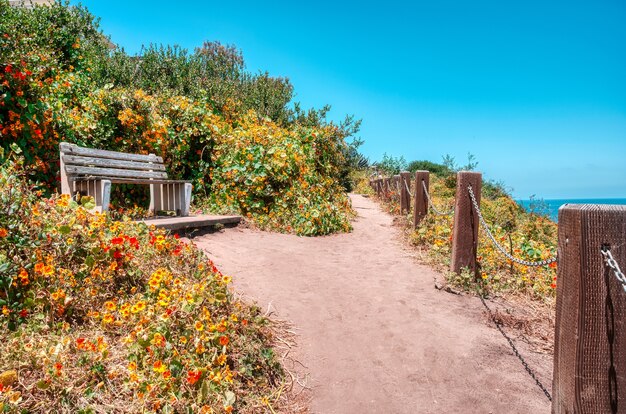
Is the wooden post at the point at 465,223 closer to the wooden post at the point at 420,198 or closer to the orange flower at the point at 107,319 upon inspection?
the wooden post at the point at 420,198

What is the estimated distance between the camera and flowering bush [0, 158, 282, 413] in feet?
8.41

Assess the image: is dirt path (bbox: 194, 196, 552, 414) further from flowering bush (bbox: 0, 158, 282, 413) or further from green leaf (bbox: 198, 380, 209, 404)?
green leaf (bbox: 198, 380, 209, 404)

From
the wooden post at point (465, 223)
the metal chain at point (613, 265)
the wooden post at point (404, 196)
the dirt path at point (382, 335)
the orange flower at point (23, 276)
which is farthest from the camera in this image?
the wooden post at point (404, 196)

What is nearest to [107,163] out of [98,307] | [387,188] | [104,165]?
[104,165]

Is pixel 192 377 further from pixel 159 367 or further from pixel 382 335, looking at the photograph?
pixel 382 335

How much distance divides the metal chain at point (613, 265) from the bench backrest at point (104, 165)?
583 centimetres

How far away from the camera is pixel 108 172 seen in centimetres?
654

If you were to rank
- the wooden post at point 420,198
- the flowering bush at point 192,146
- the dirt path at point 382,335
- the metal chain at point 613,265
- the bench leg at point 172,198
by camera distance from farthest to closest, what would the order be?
the wooden post at point 420,198 < the bench leg at point 172,198 < the flowering bush at point 192,146 < the dirt path at point 382,335 < the metal chain at point 613,265

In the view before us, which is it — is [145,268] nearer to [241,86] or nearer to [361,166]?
[241,86]

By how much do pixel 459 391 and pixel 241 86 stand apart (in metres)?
15.9

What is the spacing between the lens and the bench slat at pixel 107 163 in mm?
5951

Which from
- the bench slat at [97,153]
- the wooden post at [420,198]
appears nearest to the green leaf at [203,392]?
the bench slat at [97,153]

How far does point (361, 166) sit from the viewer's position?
27438 millimetres

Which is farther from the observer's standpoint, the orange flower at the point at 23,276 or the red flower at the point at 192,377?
the orange flower at the point at 23,276
